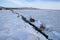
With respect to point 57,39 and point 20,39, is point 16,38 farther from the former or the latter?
point 57,39

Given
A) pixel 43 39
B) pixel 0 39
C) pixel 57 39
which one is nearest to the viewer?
pixel 0 39

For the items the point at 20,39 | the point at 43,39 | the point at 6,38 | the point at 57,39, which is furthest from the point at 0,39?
the point at 57,39

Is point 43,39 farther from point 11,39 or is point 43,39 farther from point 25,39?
point 11,39

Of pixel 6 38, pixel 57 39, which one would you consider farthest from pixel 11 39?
pixel 57 39

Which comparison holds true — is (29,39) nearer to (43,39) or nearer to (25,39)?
(25,39)

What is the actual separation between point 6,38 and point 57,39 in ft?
11.0

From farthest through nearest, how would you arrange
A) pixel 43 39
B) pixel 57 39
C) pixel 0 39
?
1. pixel 57 39
2. pixel 43 39
3. pixel 0 39

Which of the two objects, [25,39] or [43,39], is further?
[43,39]

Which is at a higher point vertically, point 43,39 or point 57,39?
point 43,39

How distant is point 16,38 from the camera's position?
599 cm

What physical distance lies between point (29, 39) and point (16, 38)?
1.77ft

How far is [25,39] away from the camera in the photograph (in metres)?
5.83

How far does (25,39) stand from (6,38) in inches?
27.7

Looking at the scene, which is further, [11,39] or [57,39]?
[57,39]
